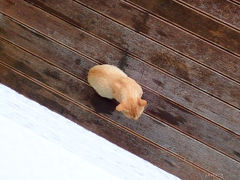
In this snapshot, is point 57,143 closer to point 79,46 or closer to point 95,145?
point 95,145

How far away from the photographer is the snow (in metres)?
1.50

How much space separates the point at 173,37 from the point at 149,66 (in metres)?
0.18

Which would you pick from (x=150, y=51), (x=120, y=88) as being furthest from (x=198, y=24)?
(x=120, y=88)

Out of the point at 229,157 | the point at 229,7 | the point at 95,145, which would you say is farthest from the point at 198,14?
the point at 95,145

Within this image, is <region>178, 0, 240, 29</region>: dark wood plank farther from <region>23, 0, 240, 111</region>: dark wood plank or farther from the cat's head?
the cat's head

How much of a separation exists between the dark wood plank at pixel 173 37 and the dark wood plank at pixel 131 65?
0.15 metres

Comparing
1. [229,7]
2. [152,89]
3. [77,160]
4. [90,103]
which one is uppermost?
[229,7]

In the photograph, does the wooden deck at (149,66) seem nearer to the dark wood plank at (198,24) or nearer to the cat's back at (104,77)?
the dark wood plank at (198,24)

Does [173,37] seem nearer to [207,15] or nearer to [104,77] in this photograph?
[207,15]

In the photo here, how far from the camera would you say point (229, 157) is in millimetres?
1533

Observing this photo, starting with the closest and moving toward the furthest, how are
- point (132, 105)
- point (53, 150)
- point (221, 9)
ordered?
point (132, 105)
point (221, 9)
point (53, 150)

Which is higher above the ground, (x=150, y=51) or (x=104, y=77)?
(x=150, y=51)

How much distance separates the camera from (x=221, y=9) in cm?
142

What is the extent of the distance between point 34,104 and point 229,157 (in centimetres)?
106
